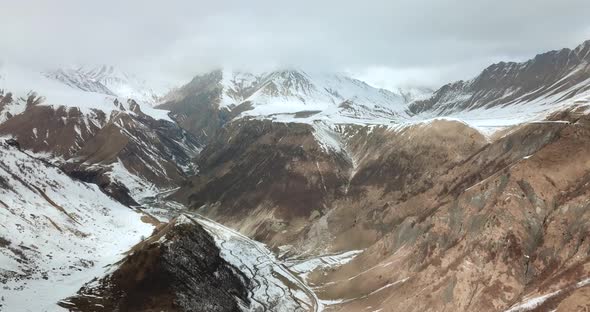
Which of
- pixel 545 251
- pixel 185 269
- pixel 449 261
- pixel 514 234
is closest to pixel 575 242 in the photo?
pixel 545 251

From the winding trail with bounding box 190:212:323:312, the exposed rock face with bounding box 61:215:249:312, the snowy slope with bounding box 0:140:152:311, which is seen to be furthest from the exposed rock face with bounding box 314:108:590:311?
the snowy slope with bounding box 0:140:152:311

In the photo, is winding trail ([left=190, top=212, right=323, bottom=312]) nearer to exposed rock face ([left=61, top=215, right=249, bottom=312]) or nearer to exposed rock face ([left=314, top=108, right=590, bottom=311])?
exposed rock face ([left=314, top=108, right=590, bottom=311])

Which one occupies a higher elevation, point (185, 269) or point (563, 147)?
point (563, 147)

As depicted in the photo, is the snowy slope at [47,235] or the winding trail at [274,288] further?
the winding trail at [274,288]

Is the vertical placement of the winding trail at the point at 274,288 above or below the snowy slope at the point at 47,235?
below

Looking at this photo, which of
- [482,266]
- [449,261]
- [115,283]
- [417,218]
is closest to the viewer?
[115,283]

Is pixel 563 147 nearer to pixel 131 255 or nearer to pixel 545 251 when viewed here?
pixel 545 251

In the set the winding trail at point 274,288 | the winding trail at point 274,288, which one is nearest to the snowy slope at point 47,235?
the winding trail at point 274,288

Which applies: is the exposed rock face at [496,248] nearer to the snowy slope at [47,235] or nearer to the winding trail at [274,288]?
the winding trail at [274,288]
